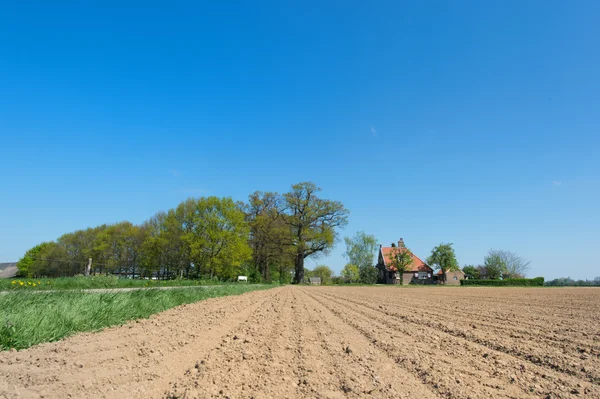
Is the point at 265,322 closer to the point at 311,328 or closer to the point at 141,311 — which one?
the point at 311,328

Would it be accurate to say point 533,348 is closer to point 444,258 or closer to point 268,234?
point 268,234

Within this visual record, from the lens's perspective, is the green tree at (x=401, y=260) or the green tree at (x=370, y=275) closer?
the green tree at (x=401, y=260)

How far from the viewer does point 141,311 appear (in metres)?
9.25

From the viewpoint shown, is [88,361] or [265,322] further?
[265,322]

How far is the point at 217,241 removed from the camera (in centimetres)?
4544

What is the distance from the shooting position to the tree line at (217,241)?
4553 centimetres

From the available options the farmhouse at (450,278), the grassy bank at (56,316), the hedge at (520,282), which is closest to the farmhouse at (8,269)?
the farmhouse at (450,278)

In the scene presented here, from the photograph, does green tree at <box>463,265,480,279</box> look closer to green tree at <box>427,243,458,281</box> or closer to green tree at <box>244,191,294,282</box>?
green tree at <box>427,243,458,281</box>

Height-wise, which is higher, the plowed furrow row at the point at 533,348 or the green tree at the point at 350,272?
the plowed furrow row at the point at 533,348

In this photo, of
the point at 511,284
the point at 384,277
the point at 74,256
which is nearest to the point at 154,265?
the point at 74,256

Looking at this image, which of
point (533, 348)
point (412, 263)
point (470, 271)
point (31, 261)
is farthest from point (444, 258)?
point (31, 261)

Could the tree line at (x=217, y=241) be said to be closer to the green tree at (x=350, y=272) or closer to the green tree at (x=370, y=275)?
the green tree at (x=370, y=275)

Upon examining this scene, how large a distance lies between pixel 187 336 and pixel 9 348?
2755 millimetres

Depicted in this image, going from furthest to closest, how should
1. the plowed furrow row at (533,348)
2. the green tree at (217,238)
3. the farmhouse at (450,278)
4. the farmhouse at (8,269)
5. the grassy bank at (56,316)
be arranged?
the farmhouse at (8,269), the farmhouse at (450,278), the green tree at (217,238), the grassy bank at (56,316), the plowed furrow row at (533,348)
